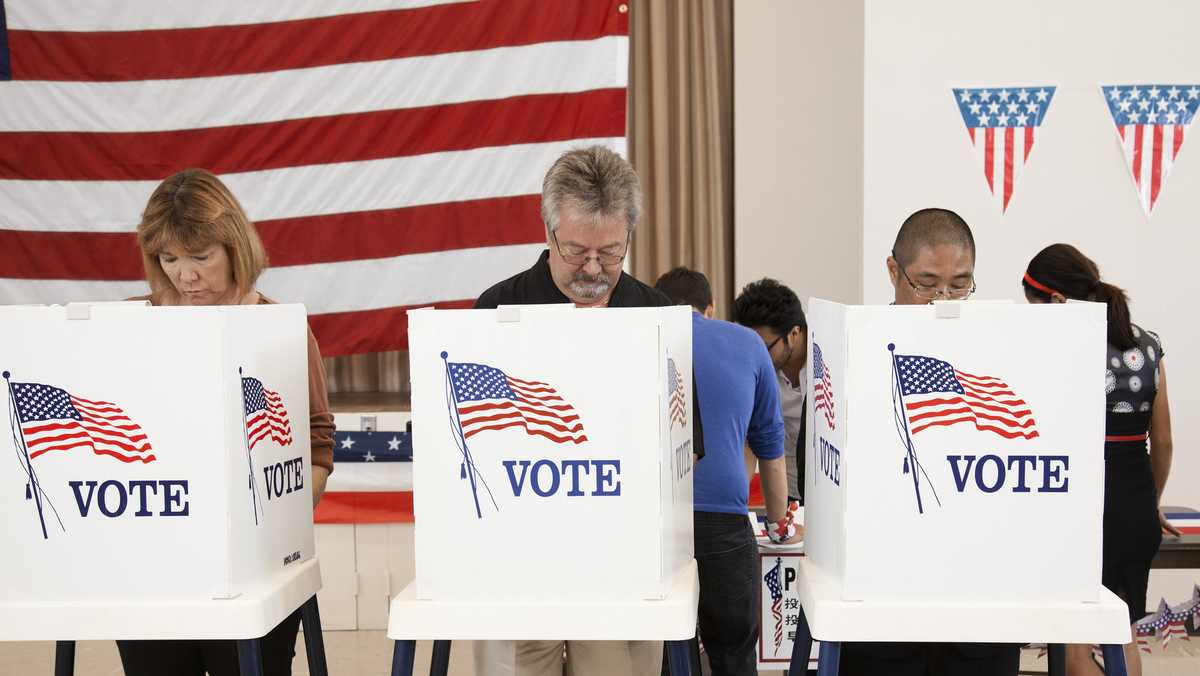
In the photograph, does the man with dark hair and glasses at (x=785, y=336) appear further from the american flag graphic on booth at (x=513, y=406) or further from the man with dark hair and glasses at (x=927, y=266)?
the american flag graphic on booth at (x=513, y=406)

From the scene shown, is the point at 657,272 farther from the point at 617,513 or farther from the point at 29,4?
the point at 617,513

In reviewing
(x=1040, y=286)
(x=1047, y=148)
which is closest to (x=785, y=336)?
(x=1040, y=286)

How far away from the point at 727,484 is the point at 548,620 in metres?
0.83

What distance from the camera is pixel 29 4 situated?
452cm

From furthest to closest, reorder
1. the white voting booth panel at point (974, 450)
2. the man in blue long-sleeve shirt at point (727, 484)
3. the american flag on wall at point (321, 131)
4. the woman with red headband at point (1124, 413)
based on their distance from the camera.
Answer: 1. the american flag on wall at point (321, 131)
2. the woman with red headband at point (1124, 413)
3. the man in blue long-sleeve shirt at point (727, 484)
4. the white voting booth panel at point (974, 450)

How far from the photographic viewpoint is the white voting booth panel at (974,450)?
1380 millimetres

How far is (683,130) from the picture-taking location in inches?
178

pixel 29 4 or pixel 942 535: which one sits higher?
pixel 29 4

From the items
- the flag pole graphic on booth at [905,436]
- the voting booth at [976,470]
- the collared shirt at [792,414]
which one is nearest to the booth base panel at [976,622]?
the voting booth at [976,470]

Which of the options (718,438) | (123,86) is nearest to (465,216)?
(123,86)

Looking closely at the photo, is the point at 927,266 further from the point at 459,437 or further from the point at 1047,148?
the point at 1047,148

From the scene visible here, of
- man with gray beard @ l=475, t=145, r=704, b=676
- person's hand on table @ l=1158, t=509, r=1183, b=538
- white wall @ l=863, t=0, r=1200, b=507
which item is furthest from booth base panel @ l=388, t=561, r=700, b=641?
white wall @ l=863, t=0, r=1200, b=507

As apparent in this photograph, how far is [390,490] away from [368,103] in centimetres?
156

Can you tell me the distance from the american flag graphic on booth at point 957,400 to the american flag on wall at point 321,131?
2.99 m
